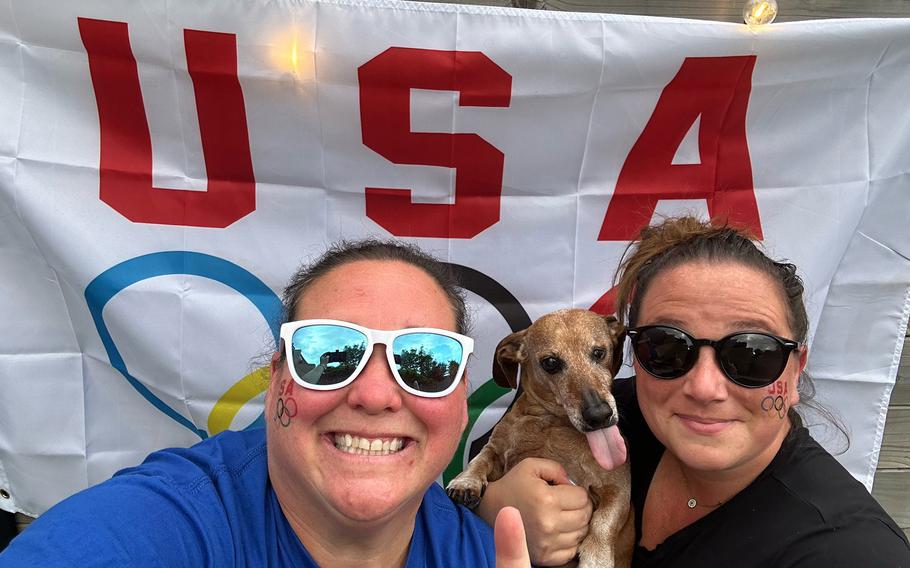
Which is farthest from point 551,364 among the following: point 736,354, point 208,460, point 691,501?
point 208,460


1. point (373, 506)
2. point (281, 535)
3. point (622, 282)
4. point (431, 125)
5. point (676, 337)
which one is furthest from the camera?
point (431, 125)

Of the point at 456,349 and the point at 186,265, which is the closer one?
the point at 456,349

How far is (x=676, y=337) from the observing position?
53.9 inches

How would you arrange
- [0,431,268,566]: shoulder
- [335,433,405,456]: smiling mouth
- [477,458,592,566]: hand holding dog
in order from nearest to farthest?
[0,431,268,566]: shoulder < [335,433,405,456]: smiling mouth < [477,458,592,566]: hand holding dog

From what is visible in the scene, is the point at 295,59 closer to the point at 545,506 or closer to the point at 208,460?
the point at 208,460

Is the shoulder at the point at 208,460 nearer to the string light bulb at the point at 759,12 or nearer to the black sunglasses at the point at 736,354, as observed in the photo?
the black sunglasses at the point at 736,354

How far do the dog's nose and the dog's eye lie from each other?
20 centimetres

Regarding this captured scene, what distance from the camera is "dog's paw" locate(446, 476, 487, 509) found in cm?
180

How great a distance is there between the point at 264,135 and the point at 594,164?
1374 millimetres

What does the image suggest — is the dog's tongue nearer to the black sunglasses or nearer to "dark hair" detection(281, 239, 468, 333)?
the black sunglasses

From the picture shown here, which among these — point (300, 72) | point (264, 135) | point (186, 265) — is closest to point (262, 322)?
Answer: point (186, 265)

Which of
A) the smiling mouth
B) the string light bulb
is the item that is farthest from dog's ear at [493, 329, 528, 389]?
the string light bulb

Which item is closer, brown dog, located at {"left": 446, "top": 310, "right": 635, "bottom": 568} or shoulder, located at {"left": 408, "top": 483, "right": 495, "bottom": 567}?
shoulder, located at {"left": 408, "top": 483, "right": 495, "bottom": 567}

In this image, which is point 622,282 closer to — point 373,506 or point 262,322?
point 373,506
